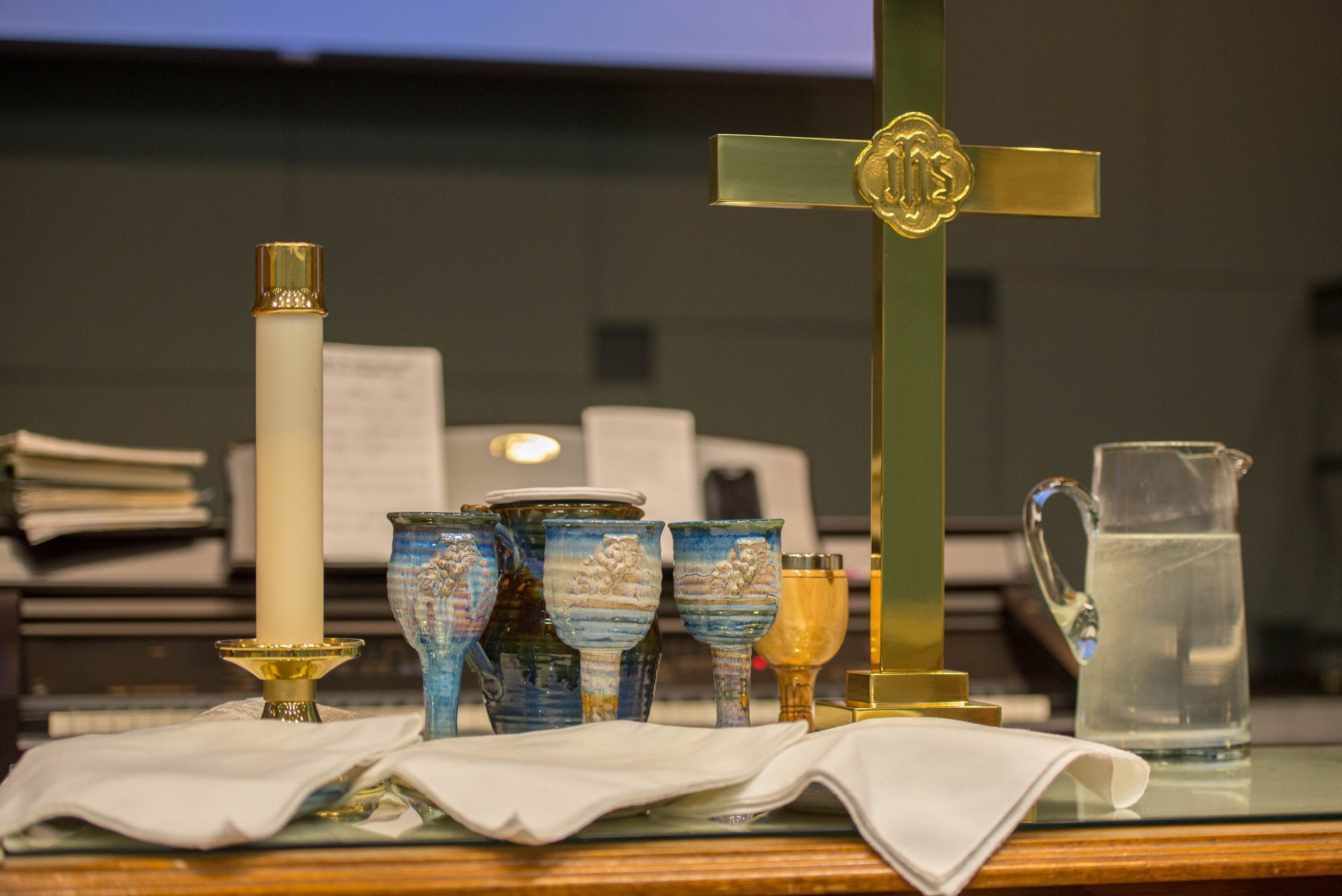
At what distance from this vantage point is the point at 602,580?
0.63m

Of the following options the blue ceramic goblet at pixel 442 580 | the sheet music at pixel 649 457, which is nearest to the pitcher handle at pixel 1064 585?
the blue ceramic goblet at pixel 442 580

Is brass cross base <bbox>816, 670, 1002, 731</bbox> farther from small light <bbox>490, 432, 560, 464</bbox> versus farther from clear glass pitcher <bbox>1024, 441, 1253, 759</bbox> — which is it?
small light <bbox>490, 432, 560, 464</bbox>

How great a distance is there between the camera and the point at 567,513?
71cm

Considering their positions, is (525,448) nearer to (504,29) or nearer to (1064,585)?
(1064,585)

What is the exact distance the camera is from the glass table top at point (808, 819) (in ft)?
1.76

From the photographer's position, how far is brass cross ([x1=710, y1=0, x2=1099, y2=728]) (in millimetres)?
764

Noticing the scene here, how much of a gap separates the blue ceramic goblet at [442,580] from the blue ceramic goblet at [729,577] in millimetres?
100

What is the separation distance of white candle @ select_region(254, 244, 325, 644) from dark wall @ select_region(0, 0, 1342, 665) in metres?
2.33

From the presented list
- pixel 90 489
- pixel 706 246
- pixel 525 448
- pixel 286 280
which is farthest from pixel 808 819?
pixel 706 246

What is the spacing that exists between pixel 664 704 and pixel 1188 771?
107cm

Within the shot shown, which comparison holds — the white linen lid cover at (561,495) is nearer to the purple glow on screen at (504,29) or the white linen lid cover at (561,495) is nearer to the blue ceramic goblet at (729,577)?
the blue ceramic goblet at (729,577)

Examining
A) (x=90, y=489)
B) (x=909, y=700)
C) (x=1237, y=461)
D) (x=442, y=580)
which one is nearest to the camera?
(x=442, y=580)

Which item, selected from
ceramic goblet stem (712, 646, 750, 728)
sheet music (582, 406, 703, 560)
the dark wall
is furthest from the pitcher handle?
the dark wall

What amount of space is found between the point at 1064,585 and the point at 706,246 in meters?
2.40
